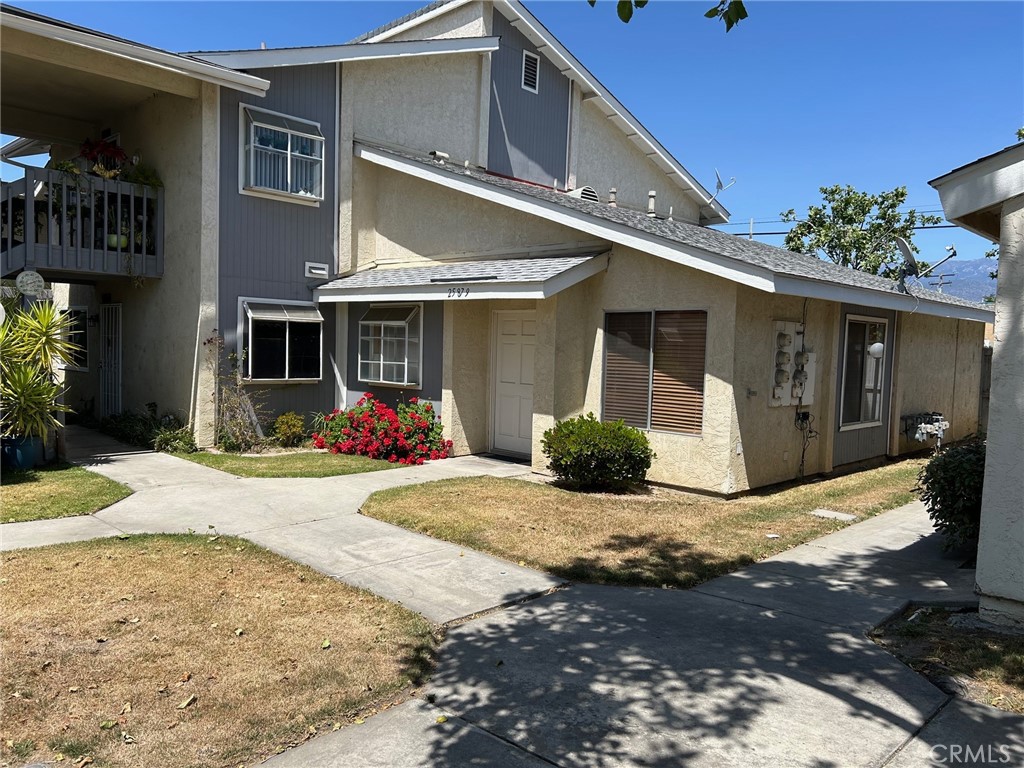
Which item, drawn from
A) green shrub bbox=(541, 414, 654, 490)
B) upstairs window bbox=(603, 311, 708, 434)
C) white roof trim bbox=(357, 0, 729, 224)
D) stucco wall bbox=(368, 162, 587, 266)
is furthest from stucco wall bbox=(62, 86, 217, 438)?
upstairs window bbox=(603, 311, 708, 434)

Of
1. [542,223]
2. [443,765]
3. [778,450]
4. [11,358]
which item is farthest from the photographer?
[542,223]

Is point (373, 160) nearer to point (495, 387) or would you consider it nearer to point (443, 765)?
point (495, 387)

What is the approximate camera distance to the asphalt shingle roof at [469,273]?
10258mm

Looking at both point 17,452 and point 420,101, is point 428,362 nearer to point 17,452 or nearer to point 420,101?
point 17,452

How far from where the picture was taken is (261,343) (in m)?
12.7

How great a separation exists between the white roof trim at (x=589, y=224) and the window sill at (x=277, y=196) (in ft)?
4.40

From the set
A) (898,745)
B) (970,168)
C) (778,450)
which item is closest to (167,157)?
(778,450)

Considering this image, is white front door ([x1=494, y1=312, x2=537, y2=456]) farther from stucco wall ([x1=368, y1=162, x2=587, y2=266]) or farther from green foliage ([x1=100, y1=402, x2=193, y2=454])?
green foliage ([x1=100, y1=402, x2=193, y2=454])

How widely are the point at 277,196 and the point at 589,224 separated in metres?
5.87

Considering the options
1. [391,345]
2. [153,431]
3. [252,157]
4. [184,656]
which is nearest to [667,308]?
[391,345]

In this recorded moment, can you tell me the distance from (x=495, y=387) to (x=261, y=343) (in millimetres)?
4126

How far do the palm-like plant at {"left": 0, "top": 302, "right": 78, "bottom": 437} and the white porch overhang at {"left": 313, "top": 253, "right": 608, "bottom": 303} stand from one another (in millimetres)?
4371

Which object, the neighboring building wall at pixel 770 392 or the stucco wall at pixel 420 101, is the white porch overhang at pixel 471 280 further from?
the stucco wall at pixel 420 101

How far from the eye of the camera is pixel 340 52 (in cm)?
1306
